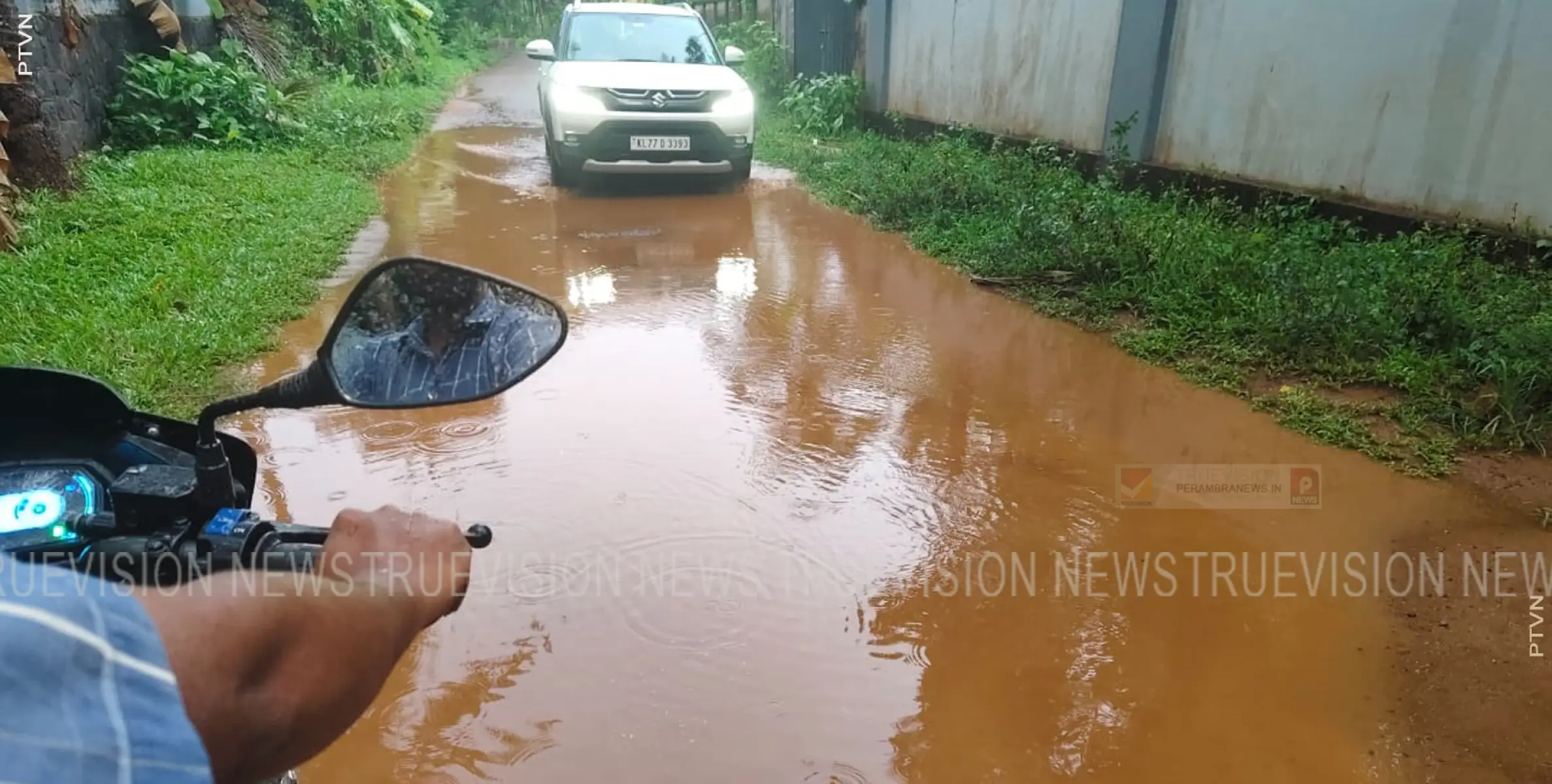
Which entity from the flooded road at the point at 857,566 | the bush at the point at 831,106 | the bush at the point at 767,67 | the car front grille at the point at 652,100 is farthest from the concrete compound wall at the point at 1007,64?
the flooded road at the point at 857,566

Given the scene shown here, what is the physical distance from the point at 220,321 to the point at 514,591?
115 inches

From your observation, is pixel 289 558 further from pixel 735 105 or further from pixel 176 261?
pixel 735 105

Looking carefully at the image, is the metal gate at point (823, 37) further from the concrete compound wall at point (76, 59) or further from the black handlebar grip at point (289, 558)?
the black handlebar grip at point (289, 558)

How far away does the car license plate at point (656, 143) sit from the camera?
906 centimetres

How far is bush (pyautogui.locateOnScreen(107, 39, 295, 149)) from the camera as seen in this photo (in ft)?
→ 29.4

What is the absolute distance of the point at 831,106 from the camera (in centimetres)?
1288

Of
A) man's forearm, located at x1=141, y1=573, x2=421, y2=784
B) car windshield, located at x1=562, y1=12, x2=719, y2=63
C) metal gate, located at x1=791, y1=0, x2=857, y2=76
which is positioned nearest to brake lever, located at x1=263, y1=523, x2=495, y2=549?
man's forearm, located at x1=141, y1=573, x2=421, y2=784

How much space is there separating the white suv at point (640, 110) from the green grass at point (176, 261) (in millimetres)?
1886

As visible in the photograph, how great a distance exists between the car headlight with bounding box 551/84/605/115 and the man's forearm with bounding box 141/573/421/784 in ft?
27.7

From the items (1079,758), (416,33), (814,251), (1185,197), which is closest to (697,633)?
(1079,758)

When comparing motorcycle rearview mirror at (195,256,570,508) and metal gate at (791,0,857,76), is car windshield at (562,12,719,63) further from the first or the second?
motorcycle rearview mirror at (195,256,570,508)

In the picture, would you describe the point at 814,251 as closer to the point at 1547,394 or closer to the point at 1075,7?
the point at 1075,7

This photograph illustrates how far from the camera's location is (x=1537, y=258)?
515 cm

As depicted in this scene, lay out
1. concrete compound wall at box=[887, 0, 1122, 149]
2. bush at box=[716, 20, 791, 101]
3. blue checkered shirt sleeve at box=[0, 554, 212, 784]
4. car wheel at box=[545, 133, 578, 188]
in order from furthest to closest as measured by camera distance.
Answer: bush at box=[716, 20, 791, 101]
car wheel at box=[545, 133, 578, 188]
concrete compound wall at box=[887, 0, 1122, 149]
blue checkered shirt sleeve at box=[0, 554, 212, 784]
